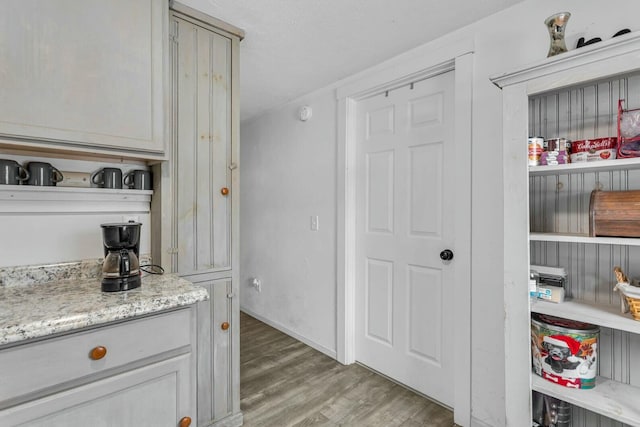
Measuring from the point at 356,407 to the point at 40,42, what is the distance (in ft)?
7.93

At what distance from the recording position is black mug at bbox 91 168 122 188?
5.04 ft

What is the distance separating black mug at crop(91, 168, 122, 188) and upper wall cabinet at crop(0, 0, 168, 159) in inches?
8.6

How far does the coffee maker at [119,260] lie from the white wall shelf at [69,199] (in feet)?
1.09

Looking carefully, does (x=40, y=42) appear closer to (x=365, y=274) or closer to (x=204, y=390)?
(x=204, y=390)

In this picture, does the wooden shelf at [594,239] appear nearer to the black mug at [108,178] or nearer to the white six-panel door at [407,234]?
the white six-panel door at [407,234]

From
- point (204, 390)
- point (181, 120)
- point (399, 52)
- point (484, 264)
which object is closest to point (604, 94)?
point (484, 264)

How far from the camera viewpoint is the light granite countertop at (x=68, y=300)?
3.11 feet

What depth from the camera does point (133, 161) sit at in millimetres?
1638

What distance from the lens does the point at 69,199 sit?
1468 millimetres

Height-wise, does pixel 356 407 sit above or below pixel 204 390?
below

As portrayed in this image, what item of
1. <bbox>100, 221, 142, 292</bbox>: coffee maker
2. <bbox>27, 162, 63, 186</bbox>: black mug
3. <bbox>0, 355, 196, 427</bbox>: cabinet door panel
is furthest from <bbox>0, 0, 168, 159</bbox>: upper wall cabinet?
<bbox>0, 355, 196, 427</bbox>: cabinet door panel

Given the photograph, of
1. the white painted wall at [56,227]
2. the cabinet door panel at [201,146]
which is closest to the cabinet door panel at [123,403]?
the cabinet door panel at [201,146]

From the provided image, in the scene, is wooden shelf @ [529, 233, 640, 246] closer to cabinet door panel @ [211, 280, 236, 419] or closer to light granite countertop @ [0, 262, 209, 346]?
light granite countertop @ [0, 262, 209, 346]

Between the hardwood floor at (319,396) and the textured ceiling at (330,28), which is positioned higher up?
the textured ceiling at (330,28)
